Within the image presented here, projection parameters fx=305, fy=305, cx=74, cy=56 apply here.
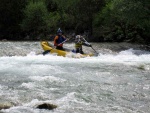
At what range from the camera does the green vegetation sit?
71.7ft

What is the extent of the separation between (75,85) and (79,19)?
20.8 metres

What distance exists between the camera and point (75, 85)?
1011 centimetres

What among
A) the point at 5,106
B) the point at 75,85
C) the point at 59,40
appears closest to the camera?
the point at 5,106

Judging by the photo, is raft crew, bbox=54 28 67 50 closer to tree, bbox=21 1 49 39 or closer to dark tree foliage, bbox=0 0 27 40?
tree, bbox=21 1 49 39

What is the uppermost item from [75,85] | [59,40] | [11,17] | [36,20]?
[11,17]

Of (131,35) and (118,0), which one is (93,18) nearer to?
(131,35)

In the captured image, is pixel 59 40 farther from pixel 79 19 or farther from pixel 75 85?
pixel 79 19

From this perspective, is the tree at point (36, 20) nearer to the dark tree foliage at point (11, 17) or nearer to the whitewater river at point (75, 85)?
the dark tree foliage at point (11, 17)

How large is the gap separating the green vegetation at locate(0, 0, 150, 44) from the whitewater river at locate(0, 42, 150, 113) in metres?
7.15

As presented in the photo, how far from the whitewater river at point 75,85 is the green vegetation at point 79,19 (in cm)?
715

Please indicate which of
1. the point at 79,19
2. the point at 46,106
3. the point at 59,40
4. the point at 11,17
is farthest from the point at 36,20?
the point at 46,106

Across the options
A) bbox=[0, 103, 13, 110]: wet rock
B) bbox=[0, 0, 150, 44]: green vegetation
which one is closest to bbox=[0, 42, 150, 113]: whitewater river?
bbox=[0, 103, 13, 110]: wet rock

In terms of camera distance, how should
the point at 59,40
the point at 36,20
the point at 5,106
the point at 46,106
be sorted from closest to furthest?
1. the point at 5,106
2. the point at 46,106
3. the point at 59,40
4. the point at 36,20

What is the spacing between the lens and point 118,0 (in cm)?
2184
